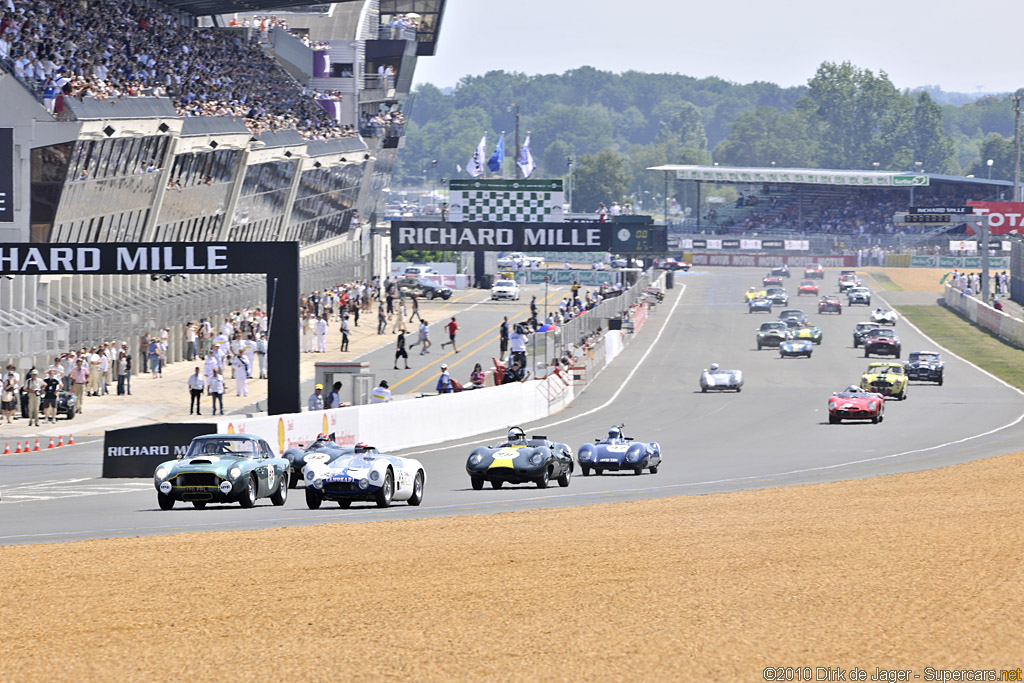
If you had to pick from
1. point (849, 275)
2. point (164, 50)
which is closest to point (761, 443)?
point (164, 50)

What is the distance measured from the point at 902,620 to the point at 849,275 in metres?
94.3

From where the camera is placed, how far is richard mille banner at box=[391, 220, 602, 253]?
2643 inches

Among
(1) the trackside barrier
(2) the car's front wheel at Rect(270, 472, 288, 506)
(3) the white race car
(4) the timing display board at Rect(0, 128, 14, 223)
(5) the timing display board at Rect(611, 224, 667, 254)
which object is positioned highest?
(4) the timing display board at Rect(0, 128, 14, 223)

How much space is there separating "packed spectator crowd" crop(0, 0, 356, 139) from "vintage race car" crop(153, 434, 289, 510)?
21.2 m

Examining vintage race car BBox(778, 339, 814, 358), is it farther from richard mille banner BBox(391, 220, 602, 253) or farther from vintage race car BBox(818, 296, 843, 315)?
vintage race car BBox(818, 296, 843, 315)

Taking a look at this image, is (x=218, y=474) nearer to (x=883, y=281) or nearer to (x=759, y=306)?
(x=759, y=306)

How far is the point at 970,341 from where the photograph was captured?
66.7m

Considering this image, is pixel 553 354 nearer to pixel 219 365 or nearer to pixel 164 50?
pixel 219 365

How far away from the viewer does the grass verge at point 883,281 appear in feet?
345

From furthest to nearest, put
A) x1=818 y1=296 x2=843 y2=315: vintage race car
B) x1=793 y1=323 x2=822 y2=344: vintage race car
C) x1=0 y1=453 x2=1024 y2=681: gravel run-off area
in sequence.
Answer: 1. x1=818 y1=296 x2=843 y2=315: vintage race car
2. x1=793 y1=323 x2=822 y2=344: vintage race car
3. x1=0 y1=453 x2=1024 y2=681: gravel run-off area

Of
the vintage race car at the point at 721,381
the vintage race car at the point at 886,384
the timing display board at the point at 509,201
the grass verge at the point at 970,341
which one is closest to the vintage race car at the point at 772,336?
the grass verge at the point at 970,341

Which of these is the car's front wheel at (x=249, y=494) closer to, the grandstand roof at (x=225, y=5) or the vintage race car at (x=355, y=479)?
the vintage race car at (x=355, y=479)

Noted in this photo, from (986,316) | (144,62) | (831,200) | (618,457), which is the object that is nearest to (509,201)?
(144,62)

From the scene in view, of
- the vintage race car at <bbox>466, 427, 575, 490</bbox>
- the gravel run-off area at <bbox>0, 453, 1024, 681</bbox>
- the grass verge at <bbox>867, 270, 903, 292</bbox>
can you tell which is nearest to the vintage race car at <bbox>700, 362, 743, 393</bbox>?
the vintage race car at <bbox>466, 427, 575, 490</bbox>
